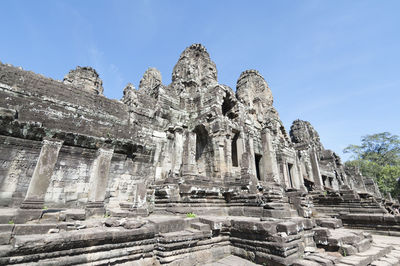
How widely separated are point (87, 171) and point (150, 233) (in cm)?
414

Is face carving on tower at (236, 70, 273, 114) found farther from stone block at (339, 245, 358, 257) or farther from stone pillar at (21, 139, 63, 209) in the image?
stone pillar at (21, 139, 63, 209)

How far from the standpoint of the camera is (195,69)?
47.0 ft

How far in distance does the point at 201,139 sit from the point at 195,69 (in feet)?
19.1

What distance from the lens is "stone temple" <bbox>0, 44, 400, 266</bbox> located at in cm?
339

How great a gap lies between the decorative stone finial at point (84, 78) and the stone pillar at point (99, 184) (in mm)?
13406

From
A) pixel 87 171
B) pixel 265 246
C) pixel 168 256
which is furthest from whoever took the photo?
pixel 87 171

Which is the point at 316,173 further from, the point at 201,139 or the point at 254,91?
the point at 201,139

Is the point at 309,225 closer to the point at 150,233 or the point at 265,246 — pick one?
the point at 265,246

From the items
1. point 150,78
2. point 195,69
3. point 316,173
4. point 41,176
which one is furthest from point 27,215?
point 316,173

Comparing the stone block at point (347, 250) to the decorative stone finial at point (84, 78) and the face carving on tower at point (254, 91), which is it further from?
the decorative stone finial at point (84, 78)

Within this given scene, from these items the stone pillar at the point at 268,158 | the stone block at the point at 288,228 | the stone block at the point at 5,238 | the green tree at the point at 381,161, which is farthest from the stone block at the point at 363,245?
the green tree at the point at 381,161

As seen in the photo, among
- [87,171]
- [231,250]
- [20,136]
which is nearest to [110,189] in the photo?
[87,171]

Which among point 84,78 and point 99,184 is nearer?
point 99,184

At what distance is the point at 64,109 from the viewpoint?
7.09m
